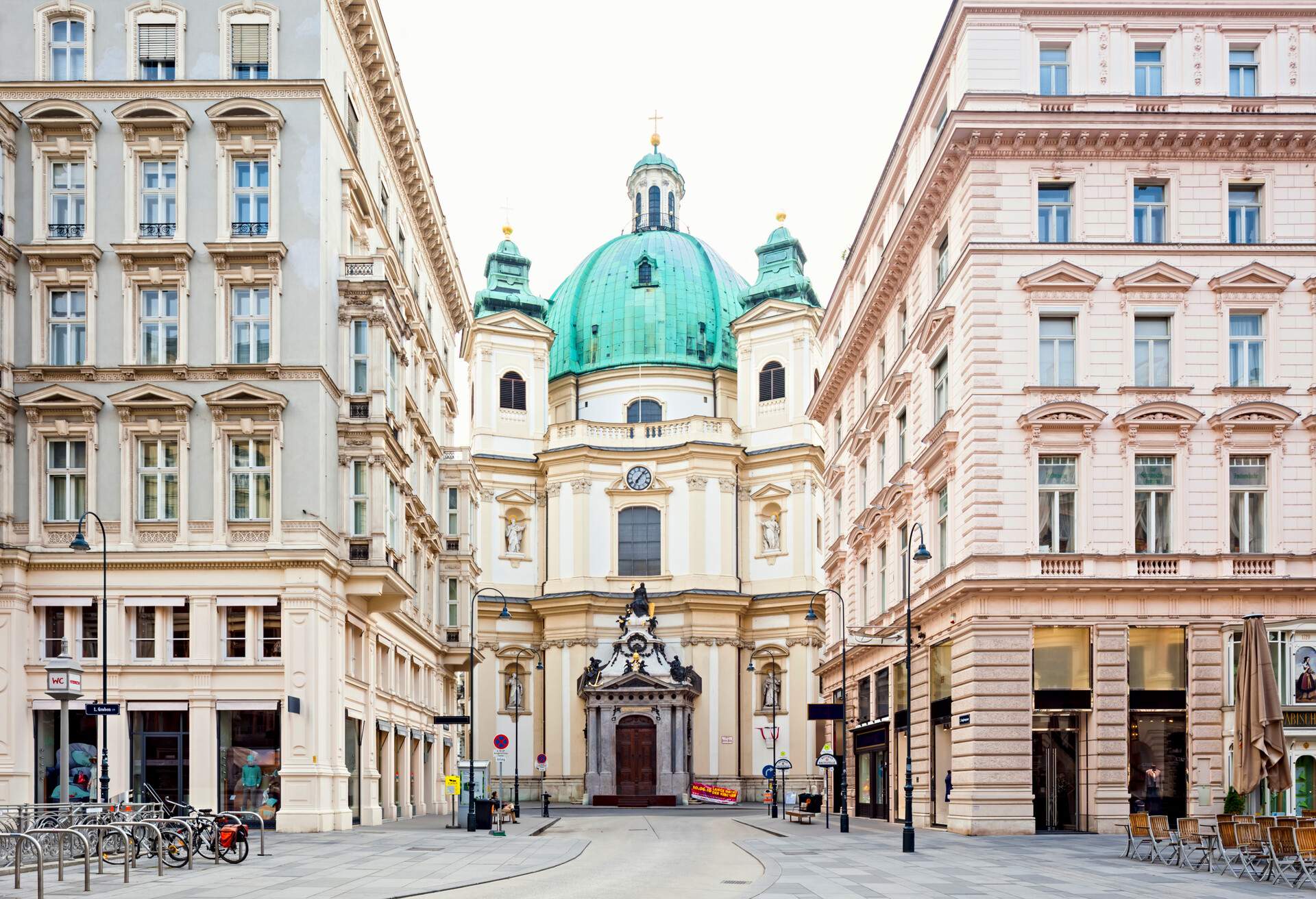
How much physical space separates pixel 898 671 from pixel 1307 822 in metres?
24.5

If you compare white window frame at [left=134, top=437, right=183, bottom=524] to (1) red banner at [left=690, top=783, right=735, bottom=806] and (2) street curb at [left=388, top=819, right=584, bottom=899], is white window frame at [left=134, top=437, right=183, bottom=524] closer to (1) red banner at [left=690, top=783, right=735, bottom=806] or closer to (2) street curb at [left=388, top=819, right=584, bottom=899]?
(2) street curb at [left=388, top=819, right=584, bottom=899]

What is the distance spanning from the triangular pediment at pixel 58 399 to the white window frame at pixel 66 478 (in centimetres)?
95

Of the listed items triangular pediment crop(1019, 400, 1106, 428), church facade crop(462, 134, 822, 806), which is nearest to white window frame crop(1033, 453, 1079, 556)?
triangular pediment crop(1019, 400, 1106, 428)

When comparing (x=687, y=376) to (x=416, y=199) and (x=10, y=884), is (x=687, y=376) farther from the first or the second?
(x=10, y=884)

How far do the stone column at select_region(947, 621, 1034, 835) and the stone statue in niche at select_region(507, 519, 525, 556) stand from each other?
5547cm

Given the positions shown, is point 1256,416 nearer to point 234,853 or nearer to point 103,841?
point 234,853

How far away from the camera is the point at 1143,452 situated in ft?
131

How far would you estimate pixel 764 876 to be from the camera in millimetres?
27875

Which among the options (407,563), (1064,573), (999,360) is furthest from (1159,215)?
(407,563)

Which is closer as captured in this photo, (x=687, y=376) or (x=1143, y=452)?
(x=1143, y=452)

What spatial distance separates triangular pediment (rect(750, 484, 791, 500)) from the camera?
90.4m

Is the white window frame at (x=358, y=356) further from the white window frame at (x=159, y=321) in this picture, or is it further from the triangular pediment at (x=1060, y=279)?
the triangular pediment at (x=1060, y=279)

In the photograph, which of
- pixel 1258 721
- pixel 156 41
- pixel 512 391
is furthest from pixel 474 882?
pixel 512 391

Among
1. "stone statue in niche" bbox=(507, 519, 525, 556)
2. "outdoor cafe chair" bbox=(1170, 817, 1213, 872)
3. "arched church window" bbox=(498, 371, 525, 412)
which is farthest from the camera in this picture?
"arched church window" bbox=(498, 371, 525, 412)
